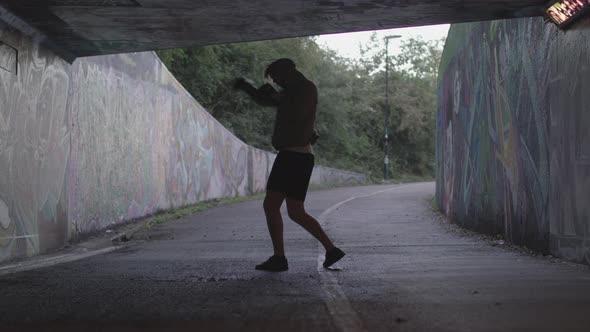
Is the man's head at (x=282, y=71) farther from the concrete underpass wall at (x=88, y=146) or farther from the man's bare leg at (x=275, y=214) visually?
the concrete underpass wall at (x=88, y=146)

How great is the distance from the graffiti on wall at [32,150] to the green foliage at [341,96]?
47.0 ft

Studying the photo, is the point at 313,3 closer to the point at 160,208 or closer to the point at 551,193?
the point at 551,193

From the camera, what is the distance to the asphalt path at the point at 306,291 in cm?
441

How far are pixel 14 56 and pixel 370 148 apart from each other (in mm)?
46436

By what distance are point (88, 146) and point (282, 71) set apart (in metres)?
5.59

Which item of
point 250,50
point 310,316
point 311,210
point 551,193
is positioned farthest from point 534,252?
point 250,50

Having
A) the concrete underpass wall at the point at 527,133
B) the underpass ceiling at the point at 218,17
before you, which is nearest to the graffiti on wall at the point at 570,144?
the concrete underpass wall at the point at 527,133

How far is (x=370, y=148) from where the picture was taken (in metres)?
53.8

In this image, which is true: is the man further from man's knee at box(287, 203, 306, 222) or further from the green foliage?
the green foliage

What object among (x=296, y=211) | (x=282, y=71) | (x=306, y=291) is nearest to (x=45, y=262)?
(x=296, y=211)

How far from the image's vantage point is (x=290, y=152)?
6.61 meters

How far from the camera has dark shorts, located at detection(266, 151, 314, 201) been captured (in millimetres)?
6590

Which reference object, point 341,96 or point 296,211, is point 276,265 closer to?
point 296,211

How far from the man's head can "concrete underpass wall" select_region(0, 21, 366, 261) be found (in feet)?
10.9
